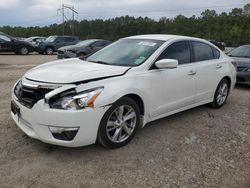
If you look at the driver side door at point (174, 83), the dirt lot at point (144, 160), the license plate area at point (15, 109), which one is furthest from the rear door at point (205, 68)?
the license plate area at point (15, 109)

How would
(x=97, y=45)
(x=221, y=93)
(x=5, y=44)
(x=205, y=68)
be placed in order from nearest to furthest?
(x=205, y=68), (x=221, y=93), (x=97, y=45), (x=5, y=44)

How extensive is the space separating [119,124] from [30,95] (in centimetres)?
124

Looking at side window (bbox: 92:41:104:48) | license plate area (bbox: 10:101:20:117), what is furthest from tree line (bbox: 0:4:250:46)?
license plate area (bbox: 10:101:20:117)

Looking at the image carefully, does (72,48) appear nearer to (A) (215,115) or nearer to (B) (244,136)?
(A) (215,115)

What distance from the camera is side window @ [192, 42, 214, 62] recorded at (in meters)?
5.81

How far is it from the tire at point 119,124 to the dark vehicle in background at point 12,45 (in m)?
18.0

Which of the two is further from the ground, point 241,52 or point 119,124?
point 241,52

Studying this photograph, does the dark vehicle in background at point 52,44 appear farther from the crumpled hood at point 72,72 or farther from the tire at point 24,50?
the crumpled hood at point 72,72

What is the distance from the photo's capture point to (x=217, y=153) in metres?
4.35

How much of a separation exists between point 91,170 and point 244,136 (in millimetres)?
2712

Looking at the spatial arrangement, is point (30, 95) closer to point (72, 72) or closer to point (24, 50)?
point (72, 72)

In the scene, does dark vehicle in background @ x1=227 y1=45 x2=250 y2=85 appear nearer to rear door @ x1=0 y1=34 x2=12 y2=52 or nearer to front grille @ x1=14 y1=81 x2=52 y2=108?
front grille @ x1=14 y1=81 x2=52 y2=108

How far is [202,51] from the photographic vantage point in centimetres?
607

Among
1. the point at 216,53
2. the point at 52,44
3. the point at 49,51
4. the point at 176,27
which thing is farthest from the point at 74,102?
the point at 176,27
